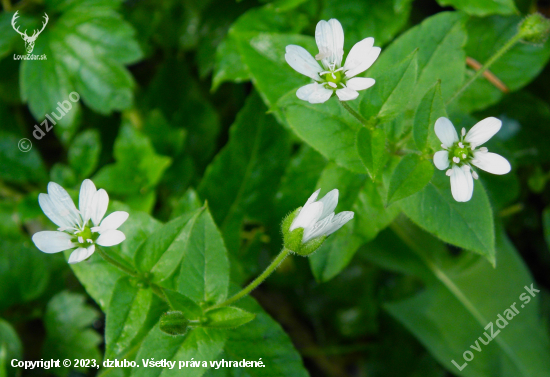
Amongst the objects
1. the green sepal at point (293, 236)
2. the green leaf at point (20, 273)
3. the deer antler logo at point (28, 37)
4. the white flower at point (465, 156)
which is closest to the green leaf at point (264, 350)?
the green sepal at point (293, 236)

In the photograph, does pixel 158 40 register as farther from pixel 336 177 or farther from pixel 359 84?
pixel 359 84

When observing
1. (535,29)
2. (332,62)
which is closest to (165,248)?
(332,62)

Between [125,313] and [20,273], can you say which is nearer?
[125,313]

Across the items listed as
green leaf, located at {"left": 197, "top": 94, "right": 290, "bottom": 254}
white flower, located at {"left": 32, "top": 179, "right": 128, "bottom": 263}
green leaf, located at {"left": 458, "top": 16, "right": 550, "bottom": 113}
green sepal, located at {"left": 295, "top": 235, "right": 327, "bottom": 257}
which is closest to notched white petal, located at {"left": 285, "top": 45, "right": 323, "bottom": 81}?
green sepal, located at {"left": 295, "top": 235, "right": 327, "bottom": 257}

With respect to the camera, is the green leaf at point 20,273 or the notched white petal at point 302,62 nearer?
the notched white petal at point 302,62

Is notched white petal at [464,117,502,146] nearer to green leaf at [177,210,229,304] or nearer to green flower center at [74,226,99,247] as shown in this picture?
green leaf at [177,210,229,304]

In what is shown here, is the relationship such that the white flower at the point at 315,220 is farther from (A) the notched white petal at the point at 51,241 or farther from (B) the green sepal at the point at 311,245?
(A) the notched white petal at the point at 51,241

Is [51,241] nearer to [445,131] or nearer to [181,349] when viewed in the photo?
[181,349]
